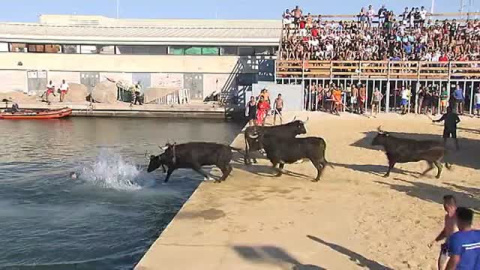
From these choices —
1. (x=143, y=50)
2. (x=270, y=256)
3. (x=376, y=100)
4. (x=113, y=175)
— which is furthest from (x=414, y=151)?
(x=143, y=50)

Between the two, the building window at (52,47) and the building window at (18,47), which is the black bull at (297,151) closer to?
the building window at (52,47)

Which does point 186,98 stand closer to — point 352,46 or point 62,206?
point 352,46

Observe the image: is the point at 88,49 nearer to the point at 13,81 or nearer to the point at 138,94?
the point at 13,81

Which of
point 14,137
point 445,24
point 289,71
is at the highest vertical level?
point 445,24

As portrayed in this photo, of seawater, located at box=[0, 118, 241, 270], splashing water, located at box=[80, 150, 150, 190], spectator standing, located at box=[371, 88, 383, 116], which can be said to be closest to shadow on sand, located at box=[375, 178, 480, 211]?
seawater, located at box=[0, 118, 241, 270]

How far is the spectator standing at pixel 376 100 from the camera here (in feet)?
94.6

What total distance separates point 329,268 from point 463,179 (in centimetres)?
730

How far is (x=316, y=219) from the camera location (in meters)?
9.34

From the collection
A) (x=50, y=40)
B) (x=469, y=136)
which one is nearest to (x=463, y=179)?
(x=469, y=136)

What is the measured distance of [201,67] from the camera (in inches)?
1572

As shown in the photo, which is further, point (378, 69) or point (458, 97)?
point (378, 69)

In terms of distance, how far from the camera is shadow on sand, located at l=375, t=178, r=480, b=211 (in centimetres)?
1088

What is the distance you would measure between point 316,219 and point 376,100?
20.6 meters

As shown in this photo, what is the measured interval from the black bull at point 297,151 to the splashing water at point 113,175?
338 cm
